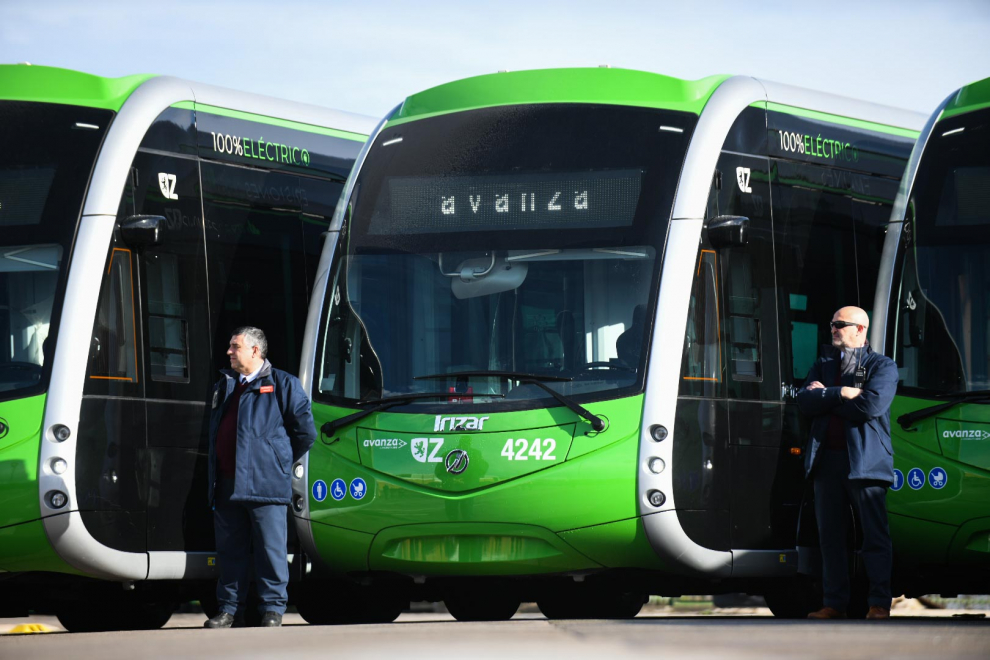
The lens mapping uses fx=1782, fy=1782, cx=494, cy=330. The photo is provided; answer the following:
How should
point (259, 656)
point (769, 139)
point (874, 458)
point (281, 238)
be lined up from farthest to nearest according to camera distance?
point (281, 238) < point (769, 139) < point (874, 458) < point (259, 656)

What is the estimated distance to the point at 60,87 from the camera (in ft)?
36.4

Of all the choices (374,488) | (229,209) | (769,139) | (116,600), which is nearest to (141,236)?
(229,209)

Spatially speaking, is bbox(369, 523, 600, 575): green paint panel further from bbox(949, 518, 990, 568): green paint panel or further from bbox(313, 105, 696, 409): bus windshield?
bbox(949, 518, 990, 568): green paint panel

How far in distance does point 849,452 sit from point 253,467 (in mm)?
3543

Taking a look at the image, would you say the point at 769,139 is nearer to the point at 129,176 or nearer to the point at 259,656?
the point at 129,176

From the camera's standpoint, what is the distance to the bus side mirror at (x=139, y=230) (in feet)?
35.4

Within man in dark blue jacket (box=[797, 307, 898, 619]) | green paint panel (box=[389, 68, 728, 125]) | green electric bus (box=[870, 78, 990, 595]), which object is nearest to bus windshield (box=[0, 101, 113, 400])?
green paint panel (box=[389, 68, 728, 125])

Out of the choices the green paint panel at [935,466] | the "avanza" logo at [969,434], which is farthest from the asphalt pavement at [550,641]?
the "avanza" logo at [969,434]

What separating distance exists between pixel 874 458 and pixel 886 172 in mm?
2788

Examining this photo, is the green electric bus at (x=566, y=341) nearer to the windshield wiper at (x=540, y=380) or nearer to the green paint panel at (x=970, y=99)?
the windshield wiper at (x=540, y=380)

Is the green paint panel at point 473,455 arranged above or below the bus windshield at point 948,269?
below

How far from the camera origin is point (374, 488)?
10625 millimetres

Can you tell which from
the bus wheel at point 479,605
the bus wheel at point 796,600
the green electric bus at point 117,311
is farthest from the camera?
the bus wheel at point 479,605

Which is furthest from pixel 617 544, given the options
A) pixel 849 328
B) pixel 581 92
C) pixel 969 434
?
pixel 581 92
